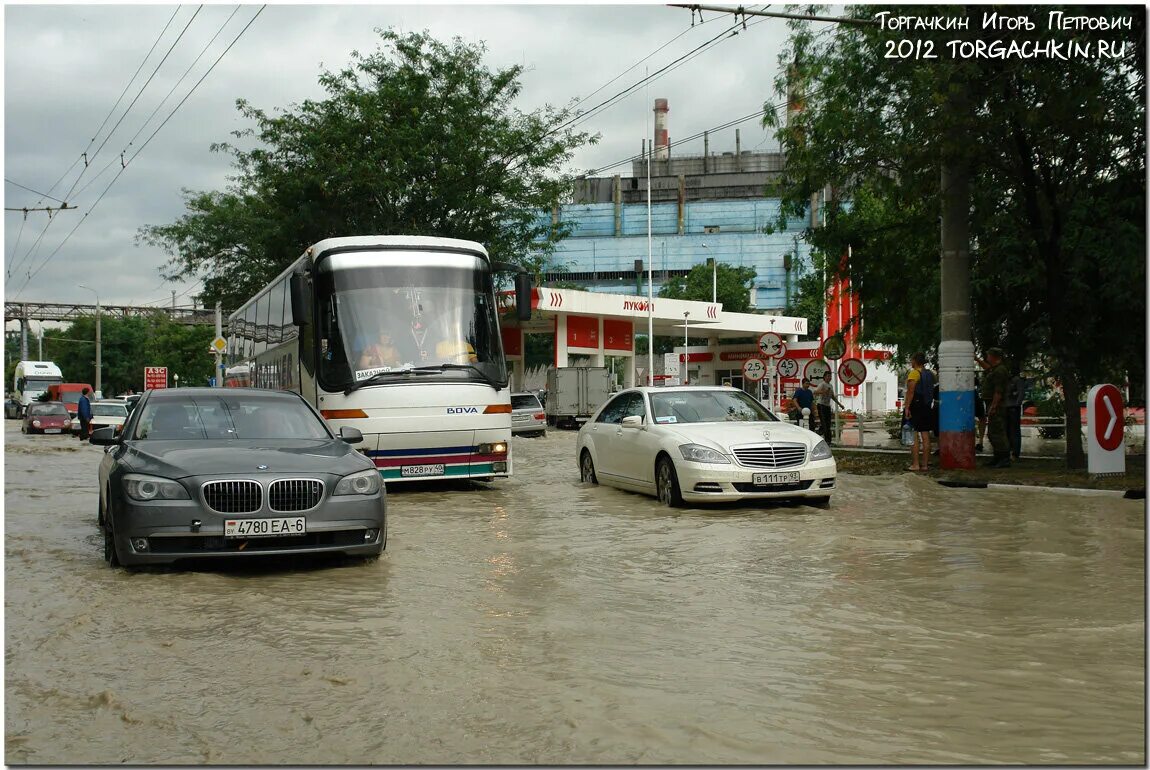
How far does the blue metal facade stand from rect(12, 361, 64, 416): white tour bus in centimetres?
3856

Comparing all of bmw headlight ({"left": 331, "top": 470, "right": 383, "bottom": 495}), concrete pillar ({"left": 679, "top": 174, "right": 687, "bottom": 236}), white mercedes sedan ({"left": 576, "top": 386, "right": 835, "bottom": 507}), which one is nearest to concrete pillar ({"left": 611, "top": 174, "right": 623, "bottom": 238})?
concrete pillar ({"left": 679, "top": 174, "right": 687, "bottom": 236})

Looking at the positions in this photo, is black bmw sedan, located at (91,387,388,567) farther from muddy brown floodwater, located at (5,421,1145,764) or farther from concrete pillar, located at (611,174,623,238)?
concrete pillar, located at (611,174,623,238)

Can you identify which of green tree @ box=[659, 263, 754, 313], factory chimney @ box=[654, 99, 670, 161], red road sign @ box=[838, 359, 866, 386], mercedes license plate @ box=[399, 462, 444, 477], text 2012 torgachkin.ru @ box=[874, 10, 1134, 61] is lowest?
mercedes license plate @ box=[399, 462, 444, 477]

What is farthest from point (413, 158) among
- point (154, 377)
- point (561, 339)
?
point (154, 377)

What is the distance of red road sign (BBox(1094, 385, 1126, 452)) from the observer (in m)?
15.4

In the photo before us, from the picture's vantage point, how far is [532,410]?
129 ft

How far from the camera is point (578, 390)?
47.4 meters

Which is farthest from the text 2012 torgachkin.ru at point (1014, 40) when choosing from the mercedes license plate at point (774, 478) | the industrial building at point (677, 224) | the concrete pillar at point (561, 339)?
the industrial building at point (677, 224)

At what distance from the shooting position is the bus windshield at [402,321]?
50.9 ft

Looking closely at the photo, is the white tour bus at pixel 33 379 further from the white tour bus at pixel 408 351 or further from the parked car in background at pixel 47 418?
the white tour bus at pixel 408 351

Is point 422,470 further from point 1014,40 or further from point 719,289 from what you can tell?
point 719,289

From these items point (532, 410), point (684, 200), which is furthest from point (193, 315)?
point (532, 410)

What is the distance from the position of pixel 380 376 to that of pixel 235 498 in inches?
270

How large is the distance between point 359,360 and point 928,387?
29.0 feet
